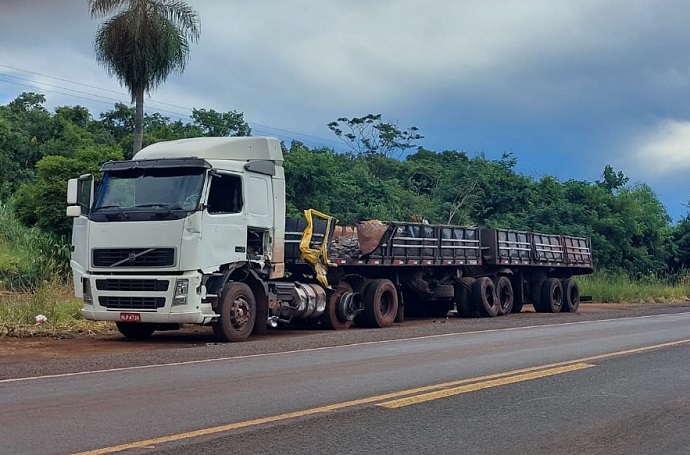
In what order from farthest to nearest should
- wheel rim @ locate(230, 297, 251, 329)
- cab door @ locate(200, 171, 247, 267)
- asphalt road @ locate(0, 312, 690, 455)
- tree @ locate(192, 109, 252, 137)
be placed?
1. tree @ locate(192, 109, 252, 137)
2. wheel rim @ locate(230, 297, 251, 329)
3. cab door @ locate(200, 171, 247, 267)
4. asphalt road @ locate(0, 312, 690, 455)

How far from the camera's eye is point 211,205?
14.4 m

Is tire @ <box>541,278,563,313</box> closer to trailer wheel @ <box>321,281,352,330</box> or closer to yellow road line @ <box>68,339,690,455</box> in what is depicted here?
trailer wheel @ <box>321,281,352,330</box>

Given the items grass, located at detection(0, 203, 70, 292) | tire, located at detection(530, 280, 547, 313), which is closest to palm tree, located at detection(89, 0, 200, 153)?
grass, located at detection(0, 203, 70, 292)

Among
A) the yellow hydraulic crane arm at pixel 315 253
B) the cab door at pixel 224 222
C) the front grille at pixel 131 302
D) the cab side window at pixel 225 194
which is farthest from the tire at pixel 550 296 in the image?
the front grille at pixel 131 302

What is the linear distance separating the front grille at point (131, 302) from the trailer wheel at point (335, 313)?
488 cm

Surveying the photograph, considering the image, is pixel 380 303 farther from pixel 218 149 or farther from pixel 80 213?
pixel 80 213

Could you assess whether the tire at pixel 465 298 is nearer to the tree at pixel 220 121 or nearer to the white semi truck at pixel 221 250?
the white semi truck at pixel 221 250

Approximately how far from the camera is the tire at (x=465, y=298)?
2245cm

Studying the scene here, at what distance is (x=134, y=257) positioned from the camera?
1406 centimetres

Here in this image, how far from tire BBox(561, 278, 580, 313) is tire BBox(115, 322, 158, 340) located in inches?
598

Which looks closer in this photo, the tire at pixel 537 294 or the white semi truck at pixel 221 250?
the white semi truck at pixel 221 250

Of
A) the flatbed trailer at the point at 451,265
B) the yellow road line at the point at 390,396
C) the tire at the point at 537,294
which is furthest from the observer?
the tire at the point at 537,294

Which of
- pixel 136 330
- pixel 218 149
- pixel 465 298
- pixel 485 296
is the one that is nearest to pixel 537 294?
pixel 485 296

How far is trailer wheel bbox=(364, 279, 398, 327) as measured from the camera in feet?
62.0
